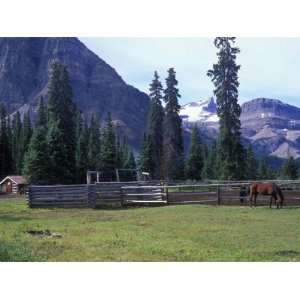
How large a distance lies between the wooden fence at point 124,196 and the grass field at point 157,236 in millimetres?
3502

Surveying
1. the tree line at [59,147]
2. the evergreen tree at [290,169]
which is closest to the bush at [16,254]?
the tree line at [59,147]

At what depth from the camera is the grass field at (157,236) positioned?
1334 centimetres

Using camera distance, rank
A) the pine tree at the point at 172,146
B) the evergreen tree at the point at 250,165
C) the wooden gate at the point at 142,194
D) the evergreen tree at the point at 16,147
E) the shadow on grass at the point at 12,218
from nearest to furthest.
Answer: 1. the shadow on grass at the point at 12,218
2. the wooden gate at the point at 142,194
3. the pine tree at the point at 172,146
4. the evergreen tree at the point at 250,165
5. the evergreen tree at the point at 16,147

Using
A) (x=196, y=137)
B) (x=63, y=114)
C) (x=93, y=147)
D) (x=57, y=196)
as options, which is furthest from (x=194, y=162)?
(x=57, y=196)

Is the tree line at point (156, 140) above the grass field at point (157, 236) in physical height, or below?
above

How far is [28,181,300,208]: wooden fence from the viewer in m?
28.4

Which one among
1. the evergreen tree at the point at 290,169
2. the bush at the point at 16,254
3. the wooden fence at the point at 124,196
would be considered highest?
the evergreen tree at the point at 290,169

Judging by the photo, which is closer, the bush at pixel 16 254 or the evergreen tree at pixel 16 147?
the bush at pixel 16 254

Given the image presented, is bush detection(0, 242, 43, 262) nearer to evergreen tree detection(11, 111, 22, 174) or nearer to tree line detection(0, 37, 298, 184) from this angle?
tree line detection(0, 37, 298, 184)

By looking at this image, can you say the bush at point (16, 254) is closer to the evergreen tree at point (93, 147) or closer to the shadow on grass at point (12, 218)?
the shadow on grass at point (12, 218)

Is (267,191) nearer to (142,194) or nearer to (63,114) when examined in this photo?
(142,194)

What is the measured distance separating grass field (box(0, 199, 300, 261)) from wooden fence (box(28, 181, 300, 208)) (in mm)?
3502

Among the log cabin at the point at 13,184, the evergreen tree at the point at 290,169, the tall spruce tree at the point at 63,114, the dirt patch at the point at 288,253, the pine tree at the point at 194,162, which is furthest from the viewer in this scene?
the evergreen tree at the point at 290,169
